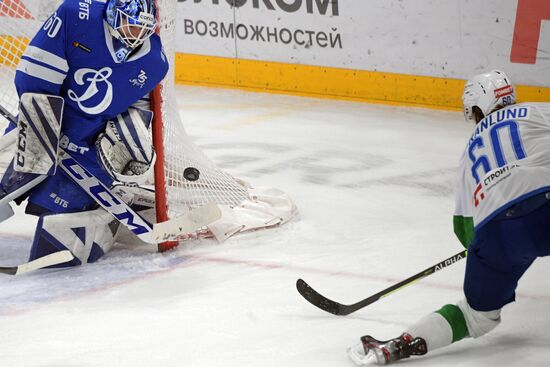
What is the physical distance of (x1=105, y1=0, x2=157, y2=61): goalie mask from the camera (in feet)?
10.4

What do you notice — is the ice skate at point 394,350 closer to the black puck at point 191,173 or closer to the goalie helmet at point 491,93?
the goalie helmet at point 491,93

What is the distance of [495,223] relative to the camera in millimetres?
2520

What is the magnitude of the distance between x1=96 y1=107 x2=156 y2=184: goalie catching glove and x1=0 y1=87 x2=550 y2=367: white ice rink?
0.32 m

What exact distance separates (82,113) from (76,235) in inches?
15.8

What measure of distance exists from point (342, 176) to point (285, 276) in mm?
1448

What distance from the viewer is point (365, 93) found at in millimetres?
6297

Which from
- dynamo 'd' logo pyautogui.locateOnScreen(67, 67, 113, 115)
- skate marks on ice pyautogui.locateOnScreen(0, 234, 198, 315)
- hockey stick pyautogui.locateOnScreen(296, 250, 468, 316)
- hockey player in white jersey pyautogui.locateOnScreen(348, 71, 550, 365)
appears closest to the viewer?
hockey player in white jersey pyautogui.locateOnScreen(348, 71, 550, 365)

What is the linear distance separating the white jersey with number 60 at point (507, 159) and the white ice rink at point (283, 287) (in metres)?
0.43

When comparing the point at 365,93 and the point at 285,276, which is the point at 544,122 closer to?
the point at 285,276

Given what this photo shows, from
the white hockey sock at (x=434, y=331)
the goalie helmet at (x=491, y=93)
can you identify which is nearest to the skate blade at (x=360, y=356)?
the white hockey sock at (x=434, y=331)

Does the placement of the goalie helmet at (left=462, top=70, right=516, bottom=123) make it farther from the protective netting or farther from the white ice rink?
the protective netting

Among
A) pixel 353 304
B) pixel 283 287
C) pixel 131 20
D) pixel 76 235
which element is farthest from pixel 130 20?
pixel 353 304

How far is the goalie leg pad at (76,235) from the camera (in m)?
3.35

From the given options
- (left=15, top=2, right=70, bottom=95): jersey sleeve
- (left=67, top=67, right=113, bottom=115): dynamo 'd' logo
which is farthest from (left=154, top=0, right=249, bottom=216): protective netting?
(left=15, top=2, right=70, bottom=95): jersey sleeve
